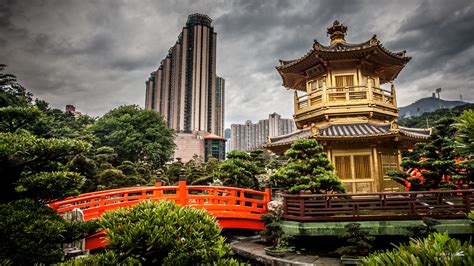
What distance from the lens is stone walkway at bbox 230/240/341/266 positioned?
25.6ft

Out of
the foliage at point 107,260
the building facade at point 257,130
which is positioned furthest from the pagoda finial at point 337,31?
the building facade at point 257,130

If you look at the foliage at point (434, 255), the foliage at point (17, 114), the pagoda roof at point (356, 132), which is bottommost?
the foliage at point (434, 255)

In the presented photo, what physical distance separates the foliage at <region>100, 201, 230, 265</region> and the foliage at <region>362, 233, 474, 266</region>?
2052 millimetres

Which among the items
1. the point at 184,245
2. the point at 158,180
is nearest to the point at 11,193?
the point at 184,245

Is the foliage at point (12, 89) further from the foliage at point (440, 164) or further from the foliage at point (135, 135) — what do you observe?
the foliage at point (440, 164)

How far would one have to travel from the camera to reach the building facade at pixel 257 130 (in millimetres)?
109062

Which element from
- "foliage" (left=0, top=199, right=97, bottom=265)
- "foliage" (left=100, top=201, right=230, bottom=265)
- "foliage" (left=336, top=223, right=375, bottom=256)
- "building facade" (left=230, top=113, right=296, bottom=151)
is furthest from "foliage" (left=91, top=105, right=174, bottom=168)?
"building facade" (left=230, top=113, right=296, bottom=151)

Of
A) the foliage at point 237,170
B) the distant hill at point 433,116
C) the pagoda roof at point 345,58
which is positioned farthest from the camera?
the distant hill at point 433,116

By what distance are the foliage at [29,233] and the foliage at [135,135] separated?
24.9 metres

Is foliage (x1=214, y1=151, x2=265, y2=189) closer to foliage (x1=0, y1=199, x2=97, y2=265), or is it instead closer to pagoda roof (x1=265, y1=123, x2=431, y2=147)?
pagoda roof (x1=265, y1=123, x2=431, y2=147)

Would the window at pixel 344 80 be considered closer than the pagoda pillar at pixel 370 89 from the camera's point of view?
No

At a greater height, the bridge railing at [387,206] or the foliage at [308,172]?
the foliage at [308,172]

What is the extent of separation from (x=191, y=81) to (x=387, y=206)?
A: 55.3 m

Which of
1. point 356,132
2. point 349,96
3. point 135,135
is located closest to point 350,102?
point 349,96
